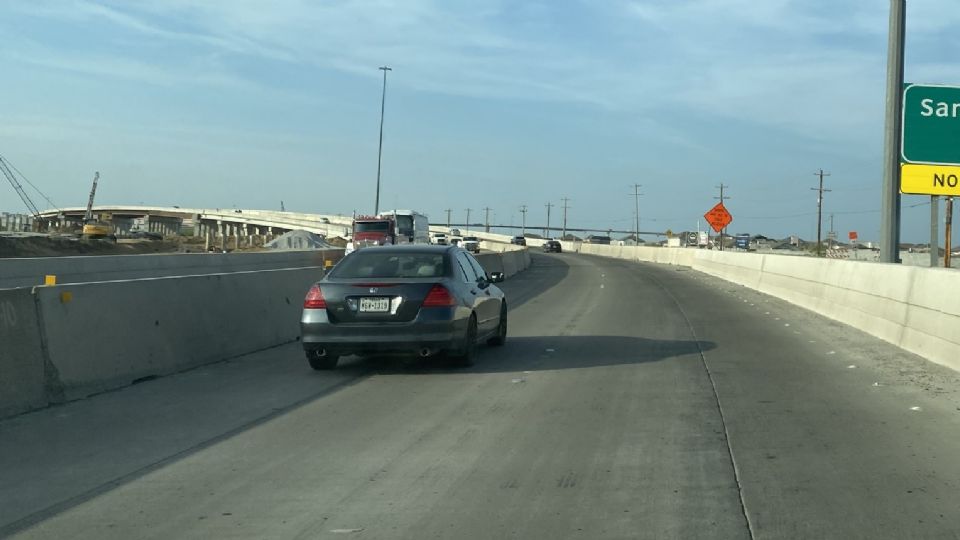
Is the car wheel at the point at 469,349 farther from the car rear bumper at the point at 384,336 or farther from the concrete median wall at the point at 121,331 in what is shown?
the concrete median wall at the point at 121,331

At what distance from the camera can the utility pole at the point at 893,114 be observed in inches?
703

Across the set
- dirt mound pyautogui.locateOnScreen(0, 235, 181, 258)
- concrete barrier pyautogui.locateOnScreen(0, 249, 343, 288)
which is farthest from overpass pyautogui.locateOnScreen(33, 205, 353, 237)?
concrete barrier pyautogui.locateOnScreen(0, 249, 343, 288)

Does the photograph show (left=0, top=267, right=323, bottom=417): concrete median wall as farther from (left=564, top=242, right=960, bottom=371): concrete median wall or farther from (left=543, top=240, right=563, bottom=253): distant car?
(left=543, top=240, right=563, bottom=253): distant car

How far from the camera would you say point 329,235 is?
339ft

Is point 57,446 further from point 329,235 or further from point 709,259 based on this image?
point 329,235

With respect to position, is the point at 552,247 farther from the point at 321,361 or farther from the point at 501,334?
the point at 321,361

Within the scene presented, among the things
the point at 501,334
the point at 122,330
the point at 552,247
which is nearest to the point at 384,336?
the point at 122,330

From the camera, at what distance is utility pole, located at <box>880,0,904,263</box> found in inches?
703

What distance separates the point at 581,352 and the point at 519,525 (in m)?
8.32

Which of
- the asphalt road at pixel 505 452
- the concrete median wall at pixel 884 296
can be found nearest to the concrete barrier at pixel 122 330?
the asphalt road at pixel 505 452

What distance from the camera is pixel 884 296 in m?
16.0

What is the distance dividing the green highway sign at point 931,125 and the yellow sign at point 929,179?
0.72ft

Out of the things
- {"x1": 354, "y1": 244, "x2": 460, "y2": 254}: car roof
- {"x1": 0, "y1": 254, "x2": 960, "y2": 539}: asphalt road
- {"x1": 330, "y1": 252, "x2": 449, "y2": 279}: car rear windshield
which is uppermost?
{"x1": 354, "y1": 244, "x2": 460, "y2": 254}: car roof

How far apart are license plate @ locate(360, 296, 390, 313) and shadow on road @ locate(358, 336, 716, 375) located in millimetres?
974
